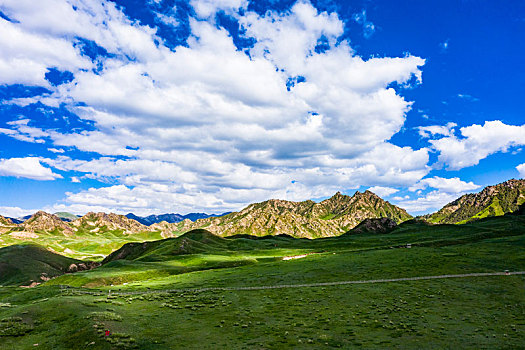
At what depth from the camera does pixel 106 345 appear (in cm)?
3019

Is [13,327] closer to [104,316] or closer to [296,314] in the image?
[104,316]

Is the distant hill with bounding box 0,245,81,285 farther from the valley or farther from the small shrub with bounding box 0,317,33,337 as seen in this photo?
the small shrub with bounding box 0,317,33,337

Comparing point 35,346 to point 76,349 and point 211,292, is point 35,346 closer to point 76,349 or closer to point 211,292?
Result: point 76,349

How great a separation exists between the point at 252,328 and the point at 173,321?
11648 mm

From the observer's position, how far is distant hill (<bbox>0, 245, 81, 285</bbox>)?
153 metres

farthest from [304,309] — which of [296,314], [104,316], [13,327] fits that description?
[13,327]

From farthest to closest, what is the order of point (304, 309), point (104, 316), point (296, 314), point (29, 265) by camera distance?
point (29, 265)
point (304, 309)
point (296, 314)
point (104, 316)

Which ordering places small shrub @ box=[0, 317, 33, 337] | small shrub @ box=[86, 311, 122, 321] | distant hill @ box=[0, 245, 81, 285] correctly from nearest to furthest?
small shrub @ box=[0, 317, 33, 337], small shrub @ box=[86, 311, 122, 321], distant hill @ box=[0, 245, 81, 285]

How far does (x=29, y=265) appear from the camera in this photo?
16900 centimetres

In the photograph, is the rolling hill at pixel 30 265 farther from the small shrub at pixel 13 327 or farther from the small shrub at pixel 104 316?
the small shrub at pixel 104 316

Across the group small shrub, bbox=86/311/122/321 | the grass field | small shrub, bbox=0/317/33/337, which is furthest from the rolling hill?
small shrub, bbox=86/311/122/321

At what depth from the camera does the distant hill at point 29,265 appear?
153m

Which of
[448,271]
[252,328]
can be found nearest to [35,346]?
[252,328]

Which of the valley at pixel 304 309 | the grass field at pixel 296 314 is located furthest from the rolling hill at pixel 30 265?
the grass field at pixel 296 314
